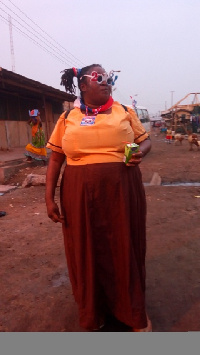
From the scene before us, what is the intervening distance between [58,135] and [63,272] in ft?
5.23

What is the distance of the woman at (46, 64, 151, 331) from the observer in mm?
1908

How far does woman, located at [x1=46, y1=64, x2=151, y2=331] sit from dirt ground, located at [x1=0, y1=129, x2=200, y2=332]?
1.02ft

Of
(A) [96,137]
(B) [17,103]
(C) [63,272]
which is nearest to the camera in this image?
(A) [96,137]

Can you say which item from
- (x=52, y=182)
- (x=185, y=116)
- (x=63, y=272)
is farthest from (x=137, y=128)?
(x=185, y=116)

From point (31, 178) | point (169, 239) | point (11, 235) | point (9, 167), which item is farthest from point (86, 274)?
point (9, 167)

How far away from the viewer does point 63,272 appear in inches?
123

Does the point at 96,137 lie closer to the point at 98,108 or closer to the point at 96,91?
the point at 98,108

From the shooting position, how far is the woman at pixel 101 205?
6.26ft

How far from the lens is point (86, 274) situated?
202cm

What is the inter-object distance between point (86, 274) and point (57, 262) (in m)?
1.39

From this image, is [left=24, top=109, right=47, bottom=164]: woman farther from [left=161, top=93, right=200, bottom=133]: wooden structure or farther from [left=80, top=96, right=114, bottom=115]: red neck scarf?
[left=161, top=93, right=200, bottom=133]: wooden structure

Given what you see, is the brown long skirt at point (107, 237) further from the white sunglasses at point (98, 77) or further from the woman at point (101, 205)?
the white sunglasses at point (98, 77)

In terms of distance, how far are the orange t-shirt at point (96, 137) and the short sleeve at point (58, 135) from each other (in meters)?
0.05

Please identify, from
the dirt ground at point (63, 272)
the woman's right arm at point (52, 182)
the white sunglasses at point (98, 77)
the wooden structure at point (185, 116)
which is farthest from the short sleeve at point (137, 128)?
the wooden structure at point (185, 116)
